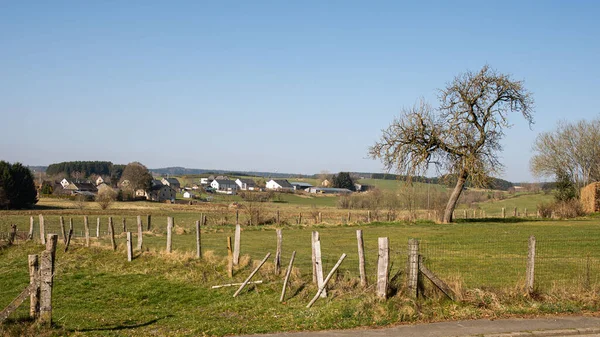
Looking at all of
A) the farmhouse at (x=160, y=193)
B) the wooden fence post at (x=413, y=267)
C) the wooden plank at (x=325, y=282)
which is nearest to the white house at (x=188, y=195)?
the farmhouse at (x=160, y=193)

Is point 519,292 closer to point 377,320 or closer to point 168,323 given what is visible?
point 377,320

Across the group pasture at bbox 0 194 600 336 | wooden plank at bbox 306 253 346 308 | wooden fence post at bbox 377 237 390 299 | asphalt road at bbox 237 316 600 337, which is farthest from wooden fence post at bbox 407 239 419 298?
wooden plank at bbox 306 253 346 308

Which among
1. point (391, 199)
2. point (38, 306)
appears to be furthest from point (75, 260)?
point (391, 199)

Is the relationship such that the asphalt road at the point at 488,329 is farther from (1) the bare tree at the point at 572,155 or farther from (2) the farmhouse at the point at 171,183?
(2) the farmhouse at the point at 171,183

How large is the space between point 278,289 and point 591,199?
147 ft

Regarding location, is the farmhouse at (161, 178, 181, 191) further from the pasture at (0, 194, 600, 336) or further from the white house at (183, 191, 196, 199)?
the pasture at (0, 194, 600, 336)

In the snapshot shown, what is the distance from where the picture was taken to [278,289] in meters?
16.7

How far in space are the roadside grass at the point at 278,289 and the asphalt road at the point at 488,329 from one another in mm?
464

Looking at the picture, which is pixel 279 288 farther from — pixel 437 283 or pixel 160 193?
pixel 160 193

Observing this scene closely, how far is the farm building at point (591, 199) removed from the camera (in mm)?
51750

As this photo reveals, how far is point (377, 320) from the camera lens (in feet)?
41.3

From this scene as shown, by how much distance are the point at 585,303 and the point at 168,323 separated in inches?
395

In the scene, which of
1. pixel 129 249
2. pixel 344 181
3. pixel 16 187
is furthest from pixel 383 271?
pixel 344 181

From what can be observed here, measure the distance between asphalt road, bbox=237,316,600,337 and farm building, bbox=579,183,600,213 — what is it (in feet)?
144
